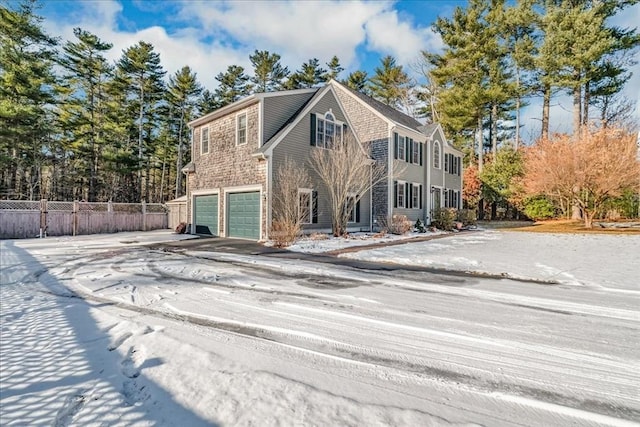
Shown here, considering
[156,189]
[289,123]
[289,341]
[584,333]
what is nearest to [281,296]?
[289,341]

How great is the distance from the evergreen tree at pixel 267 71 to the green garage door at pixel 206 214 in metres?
19.9

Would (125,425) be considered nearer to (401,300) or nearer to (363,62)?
(401,300)

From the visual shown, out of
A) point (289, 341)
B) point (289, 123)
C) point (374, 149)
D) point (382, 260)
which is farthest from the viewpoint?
point (374, 149)

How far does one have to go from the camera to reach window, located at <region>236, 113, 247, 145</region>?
570 inches

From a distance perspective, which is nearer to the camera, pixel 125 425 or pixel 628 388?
pixel 125 425

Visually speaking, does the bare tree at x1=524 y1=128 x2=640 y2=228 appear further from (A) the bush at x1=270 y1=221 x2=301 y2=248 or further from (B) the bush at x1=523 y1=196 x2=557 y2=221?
(A) the bush at x1=270 y1=221 x2=301 y2=248

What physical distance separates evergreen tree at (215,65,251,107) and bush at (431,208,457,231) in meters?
23.3

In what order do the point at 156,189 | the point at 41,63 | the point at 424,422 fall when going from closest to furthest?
1. the point at 424,422
2. the point at 41,63
3. the point at 156,189

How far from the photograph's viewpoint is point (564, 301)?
16.2 ft

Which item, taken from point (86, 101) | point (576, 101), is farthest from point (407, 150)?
point (86, 101)

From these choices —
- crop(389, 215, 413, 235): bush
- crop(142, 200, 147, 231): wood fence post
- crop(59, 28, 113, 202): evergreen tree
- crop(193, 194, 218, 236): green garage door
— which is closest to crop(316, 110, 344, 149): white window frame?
crop(389, 215, 413, 235): bush

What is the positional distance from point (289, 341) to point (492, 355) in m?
1.99

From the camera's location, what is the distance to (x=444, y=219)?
19.3 metres

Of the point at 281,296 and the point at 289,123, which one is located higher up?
the point at 289,123
